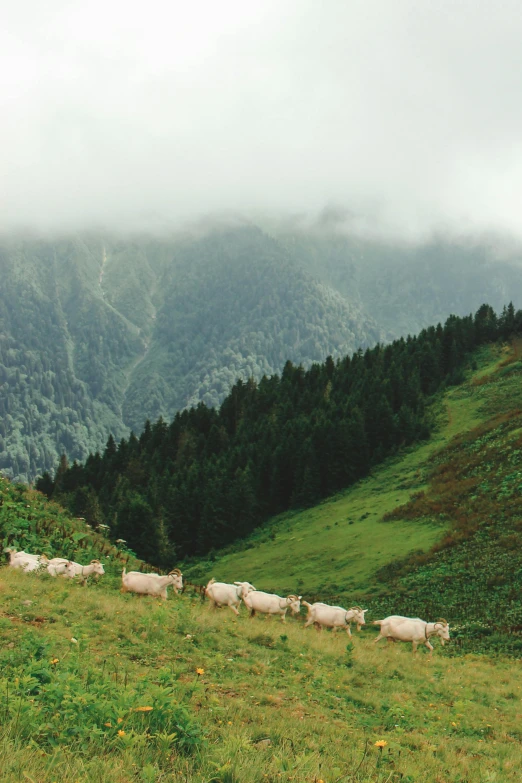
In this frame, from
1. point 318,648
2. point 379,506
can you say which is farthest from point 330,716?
point 379,506

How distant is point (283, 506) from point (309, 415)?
22277 mm

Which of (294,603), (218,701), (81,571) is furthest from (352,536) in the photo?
(218,701)

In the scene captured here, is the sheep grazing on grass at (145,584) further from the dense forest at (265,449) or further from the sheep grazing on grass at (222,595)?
A: the dense forest at (265,449)

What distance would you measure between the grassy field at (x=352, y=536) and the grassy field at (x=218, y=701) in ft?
85.3

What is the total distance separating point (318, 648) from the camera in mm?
18734

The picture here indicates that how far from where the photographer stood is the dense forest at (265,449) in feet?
269

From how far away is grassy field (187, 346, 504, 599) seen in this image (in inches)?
1943

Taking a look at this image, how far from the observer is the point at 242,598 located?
24.8m

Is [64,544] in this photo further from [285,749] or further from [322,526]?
[322,526]

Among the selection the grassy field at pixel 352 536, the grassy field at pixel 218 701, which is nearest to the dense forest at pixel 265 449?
the grassy field at pixel 352 536

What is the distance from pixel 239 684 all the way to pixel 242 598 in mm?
12269

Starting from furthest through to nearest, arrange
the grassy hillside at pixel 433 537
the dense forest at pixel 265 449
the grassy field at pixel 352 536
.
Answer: the dense forest at pixel 265 449 → the grassy field at pixel 352 536 → the grassy hillside at pixel 433 537

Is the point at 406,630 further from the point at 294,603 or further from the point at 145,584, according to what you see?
the point at 145,584

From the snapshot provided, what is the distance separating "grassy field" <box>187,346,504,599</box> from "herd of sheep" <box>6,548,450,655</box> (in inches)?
693
